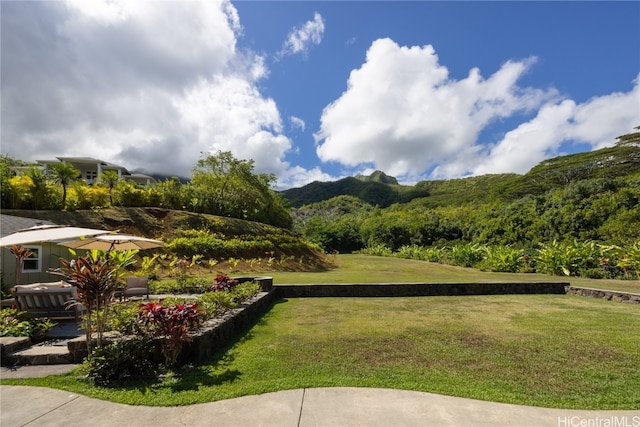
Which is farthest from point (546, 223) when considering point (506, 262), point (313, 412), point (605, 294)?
point (313, 412)

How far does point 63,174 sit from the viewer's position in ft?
60.7

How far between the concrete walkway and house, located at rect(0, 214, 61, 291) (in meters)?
9.57

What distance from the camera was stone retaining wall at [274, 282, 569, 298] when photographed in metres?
11.3

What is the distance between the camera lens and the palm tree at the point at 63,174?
59.7ft

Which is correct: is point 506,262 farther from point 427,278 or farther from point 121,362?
point 121,362

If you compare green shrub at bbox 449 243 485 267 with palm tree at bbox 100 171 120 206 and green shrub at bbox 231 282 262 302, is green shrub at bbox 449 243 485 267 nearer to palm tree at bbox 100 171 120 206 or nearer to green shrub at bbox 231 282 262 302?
green shrub at bbox 231 282 262 302

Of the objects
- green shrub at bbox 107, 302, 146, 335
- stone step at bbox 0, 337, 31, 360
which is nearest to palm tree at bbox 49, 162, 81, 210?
stone step at bbox 0, 337, 31, 360

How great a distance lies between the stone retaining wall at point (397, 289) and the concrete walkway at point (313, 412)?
24.1 feet

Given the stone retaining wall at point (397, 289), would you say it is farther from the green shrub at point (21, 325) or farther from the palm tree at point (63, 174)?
the palm tree at point (63, 174)

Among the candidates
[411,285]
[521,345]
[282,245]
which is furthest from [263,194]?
[521,345]

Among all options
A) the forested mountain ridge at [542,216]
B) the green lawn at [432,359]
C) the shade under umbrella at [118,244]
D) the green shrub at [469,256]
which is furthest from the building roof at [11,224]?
the forested mountain ridge at [542,216]

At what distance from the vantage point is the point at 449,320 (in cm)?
754

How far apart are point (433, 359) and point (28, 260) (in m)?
14.6

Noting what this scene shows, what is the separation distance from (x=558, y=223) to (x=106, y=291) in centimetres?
3193
